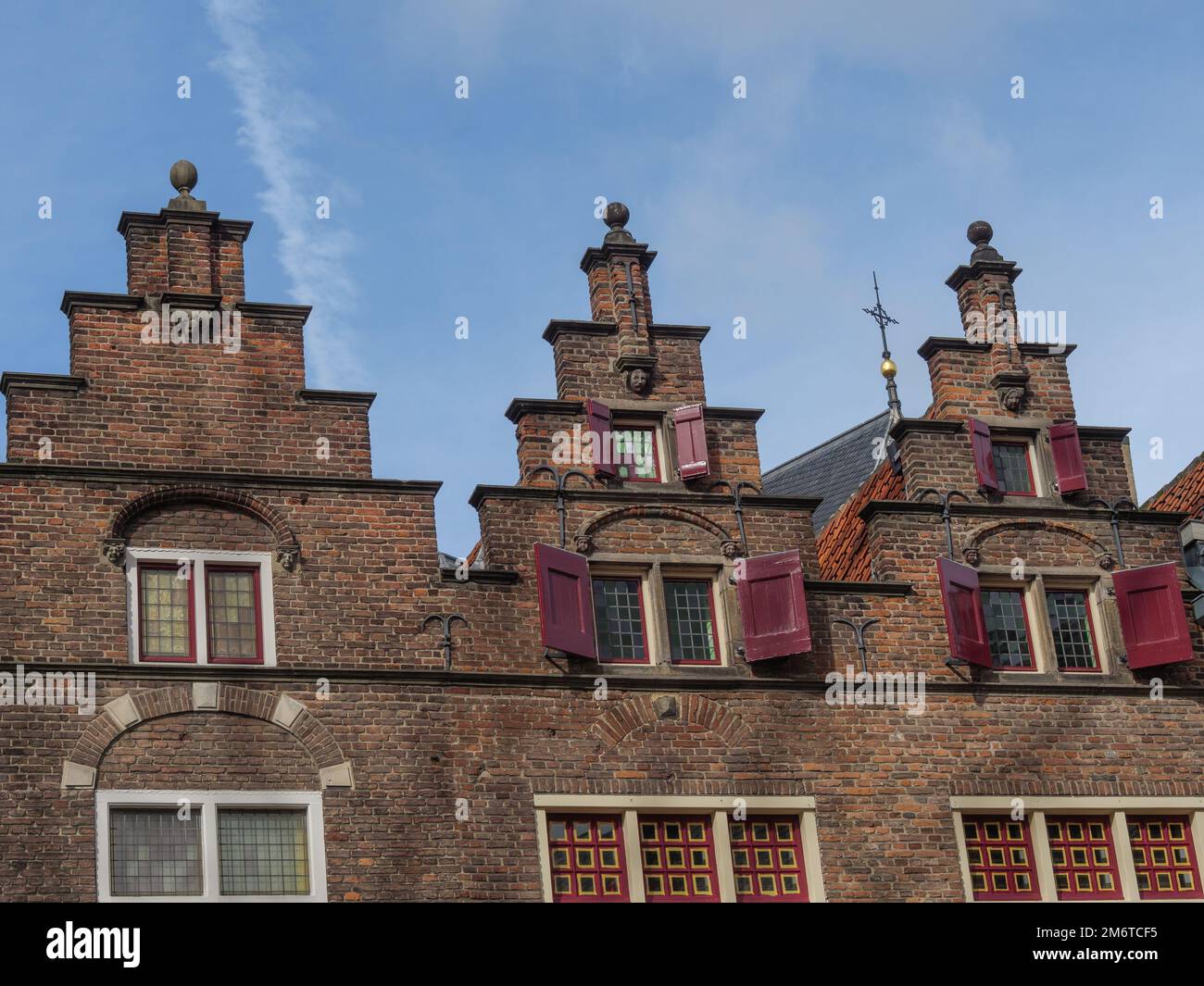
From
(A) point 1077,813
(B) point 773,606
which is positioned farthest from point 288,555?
(A) point 1077,813

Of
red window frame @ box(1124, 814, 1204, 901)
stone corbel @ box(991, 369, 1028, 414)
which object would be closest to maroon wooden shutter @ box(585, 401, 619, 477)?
stone corbel @ box(991, 369, 1028, 414)

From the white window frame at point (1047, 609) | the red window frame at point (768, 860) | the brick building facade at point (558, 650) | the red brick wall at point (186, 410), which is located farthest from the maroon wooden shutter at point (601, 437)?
the white window frame at point (1047, 609)

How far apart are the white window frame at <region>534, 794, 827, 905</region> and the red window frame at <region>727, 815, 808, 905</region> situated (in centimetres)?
7

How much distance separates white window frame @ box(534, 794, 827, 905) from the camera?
23109 millimetres

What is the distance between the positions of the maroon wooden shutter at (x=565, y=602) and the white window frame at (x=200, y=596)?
2.76 metres

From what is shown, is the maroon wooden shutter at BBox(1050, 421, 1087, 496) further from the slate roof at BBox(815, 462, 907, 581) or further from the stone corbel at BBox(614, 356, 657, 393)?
the stone corbel at BBox(614, 356, 657, 393)

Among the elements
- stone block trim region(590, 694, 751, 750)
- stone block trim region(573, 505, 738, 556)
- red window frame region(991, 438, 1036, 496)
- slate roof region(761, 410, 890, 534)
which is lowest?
stone block trim region(590, 694, 751, 750)

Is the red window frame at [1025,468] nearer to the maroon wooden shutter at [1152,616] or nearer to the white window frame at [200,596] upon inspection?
the maroon wooden shutter at [1152,616]

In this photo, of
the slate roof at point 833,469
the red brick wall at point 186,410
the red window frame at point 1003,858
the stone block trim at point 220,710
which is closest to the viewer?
the stone block trim at point 220,710

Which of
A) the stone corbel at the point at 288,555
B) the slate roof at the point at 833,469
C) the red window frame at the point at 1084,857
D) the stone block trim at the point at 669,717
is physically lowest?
the red window frame at the point at 1084,857

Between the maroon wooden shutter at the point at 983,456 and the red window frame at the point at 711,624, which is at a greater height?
the maroon wooden shutter at the point at 983,456

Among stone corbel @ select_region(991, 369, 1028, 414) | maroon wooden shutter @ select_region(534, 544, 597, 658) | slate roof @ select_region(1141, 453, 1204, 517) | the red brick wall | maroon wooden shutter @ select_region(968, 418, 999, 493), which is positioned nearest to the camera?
the red brick wall

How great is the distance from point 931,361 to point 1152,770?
5.45 meters

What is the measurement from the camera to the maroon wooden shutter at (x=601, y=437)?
25141 mm
